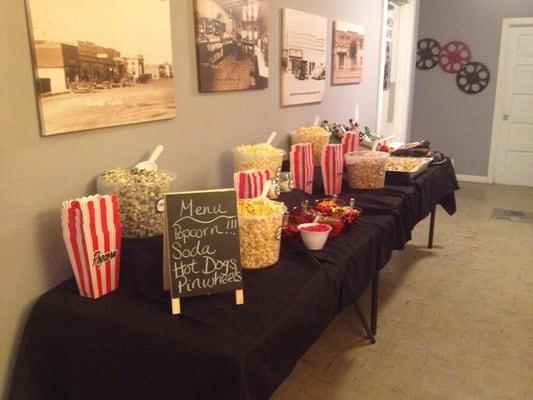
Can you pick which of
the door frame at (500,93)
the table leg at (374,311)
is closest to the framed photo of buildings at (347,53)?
the table leg at (374,311)

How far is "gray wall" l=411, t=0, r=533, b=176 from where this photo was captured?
227 inches

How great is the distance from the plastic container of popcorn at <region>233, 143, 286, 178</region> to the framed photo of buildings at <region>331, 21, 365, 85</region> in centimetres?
140

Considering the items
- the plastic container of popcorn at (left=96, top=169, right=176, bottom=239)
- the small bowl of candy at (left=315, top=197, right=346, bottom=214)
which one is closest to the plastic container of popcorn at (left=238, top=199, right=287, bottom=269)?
the plastic container of popcorn at (left=96, top=169, right=176, bottom=239)

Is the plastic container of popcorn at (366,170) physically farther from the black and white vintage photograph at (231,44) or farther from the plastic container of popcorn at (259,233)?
the plastic container of popcorn at (259,233)

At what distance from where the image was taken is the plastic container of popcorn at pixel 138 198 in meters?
1.55

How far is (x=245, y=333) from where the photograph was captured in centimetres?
119

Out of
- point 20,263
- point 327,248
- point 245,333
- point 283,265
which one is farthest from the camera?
point 327,248

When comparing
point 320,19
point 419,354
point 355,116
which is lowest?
point 419,354

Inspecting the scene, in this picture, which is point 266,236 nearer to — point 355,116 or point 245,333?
point 245,333

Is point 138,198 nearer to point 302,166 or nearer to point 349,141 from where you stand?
point 302,166

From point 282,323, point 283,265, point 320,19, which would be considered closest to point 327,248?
point 283,265

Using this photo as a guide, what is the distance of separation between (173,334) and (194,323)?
6 centimetres

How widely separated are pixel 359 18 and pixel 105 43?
266 cm

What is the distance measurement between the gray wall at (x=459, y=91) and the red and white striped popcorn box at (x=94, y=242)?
5.69 metres
